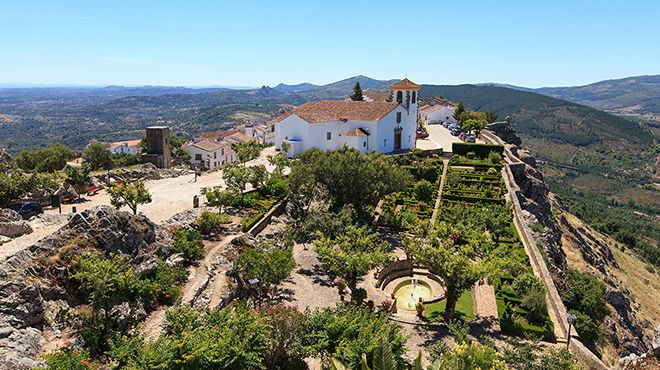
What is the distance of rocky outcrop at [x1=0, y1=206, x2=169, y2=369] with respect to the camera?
16.0 m

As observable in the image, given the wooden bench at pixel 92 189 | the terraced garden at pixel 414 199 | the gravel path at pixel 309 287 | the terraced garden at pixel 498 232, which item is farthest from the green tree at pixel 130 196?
the terraced garden at pixel 498 232

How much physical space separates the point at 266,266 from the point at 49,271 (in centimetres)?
1012

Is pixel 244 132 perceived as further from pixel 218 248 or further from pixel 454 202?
pixel 218 248

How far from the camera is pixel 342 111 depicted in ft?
207

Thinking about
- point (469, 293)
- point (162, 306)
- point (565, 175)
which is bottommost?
point (565, 175)

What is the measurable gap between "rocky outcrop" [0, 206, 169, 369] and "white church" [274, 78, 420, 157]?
→ 36.4 metres

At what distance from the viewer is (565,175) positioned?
6112 inches

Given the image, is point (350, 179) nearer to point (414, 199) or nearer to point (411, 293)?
point (414, 199)

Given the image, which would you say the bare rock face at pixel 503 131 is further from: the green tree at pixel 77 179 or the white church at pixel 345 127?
the green tree at pixel 77 179

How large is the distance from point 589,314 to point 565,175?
467 ft

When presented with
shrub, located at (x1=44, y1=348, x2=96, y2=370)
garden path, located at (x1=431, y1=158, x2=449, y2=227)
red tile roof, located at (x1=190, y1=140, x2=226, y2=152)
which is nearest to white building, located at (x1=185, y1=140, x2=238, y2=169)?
red tile roof, located at (x1=190, y1=140, x2=226, y2=152)

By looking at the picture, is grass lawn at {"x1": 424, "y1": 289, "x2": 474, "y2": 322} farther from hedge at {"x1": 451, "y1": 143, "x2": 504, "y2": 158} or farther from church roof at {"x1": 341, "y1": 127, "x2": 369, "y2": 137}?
hedge at {"x1": 451, "y1": 143, "x2": 504, "y2": 158}

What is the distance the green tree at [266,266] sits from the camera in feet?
78.0

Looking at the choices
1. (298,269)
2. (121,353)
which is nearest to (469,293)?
(298,269)
